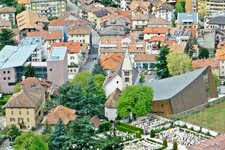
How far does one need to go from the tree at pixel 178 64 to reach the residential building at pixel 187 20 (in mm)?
14004

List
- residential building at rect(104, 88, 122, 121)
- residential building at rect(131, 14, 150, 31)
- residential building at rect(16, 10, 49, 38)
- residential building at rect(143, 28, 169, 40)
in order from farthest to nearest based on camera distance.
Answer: residential building at rect(131, 14, 150, 31) < residential building at rect(16, 10, 49, 38) < residential building at rect(143, 28, 169, 40) < residential building at rect(104, 88, 122, 121)

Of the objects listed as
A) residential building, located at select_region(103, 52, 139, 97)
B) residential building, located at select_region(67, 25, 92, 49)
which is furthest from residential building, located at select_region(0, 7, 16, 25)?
residential building, located at select_region(103, 52, 139, 97)

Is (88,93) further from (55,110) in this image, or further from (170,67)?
(170,67)

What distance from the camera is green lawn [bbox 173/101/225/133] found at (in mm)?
34031

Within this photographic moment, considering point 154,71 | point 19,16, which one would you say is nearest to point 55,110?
point 154,71

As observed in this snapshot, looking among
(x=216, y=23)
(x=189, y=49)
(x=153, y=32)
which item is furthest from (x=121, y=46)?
(x=216, y=23)

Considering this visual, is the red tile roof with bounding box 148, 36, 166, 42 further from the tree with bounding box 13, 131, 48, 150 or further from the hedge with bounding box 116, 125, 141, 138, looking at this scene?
the tree with bounding box 13, 131, 48, 150

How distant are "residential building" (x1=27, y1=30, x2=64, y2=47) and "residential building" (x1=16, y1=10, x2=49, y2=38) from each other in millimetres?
2644

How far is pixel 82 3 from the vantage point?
68.3 metres

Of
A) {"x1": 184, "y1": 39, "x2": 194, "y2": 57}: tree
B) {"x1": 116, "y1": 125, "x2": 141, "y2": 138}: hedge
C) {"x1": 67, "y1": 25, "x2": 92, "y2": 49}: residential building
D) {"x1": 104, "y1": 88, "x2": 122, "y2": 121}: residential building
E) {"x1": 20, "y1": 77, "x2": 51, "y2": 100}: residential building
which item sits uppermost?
{"x1": 67, "y1": 25, "x2": 92, "y2": 49}: residential building

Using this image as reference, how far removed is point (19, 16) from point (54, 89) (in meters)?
19.4

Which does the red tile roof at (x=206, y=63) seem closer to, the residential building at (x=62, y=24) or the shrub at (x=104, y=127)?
the shrub at (x=104, y=127)

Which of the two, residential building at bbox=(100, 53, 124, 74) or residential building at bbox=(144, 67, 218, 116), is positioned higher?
residential building at bbox=(100, 53, 124, 74)

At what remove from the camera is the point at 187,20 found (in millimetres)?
56531
